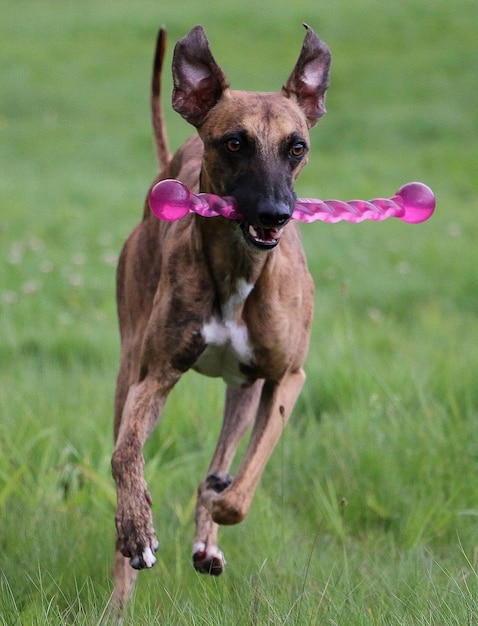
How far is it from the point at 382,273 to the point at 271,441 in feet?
17.5

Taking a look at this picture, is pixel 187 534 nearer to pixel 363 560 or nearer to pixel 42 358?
pixel 363 560

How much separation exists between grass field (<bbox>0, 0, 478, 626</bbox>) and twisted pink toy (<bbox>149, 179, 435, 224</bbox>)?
1.04 meters

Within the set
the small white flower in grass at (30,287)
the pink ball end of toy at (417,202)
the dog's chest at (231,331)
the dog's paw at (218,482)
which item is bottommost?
the small white flower in grass at (30,287)

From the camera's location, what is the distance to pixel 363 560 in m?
4.08

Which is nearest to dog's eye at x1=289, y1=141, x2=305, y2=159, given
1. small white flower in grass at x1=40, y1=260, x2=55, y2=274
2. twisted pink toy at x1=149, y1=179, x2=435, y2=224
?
twisted pink toy at x1=149, y1=179, x2=435, y2=224

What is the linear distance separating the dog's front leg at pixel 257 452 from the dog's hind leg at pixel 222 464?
0.28 ft

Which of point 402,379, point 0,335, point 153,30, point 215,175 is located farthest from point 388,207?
point 153,30

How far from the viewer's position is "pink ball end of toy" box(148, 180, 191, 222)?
345cm

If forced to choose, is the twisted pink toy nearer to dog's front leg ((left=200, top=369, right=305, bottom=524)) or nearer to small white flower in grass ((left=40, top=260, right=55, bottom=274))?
dog's front leg ((left=200, top=369, right=305, bottom=524))

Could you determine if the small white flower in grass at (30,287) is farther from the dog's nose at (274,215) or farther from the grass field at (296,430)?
the dog's nose at (274,215)

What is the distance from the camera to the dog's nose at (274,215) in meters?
3.38

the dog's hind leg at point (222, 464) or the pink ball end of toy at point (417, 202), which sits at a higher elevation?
the pink ball end of toy at point (417, 202)

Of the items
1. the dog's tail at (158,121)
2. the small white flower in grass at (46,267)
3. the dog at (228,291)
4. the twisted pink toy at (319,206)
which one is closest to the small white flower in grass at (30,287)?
the small white flower in grass at (46,267)

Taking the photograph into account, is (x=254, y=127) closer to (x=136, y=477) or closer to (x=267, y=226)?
(x=267, y=226)
